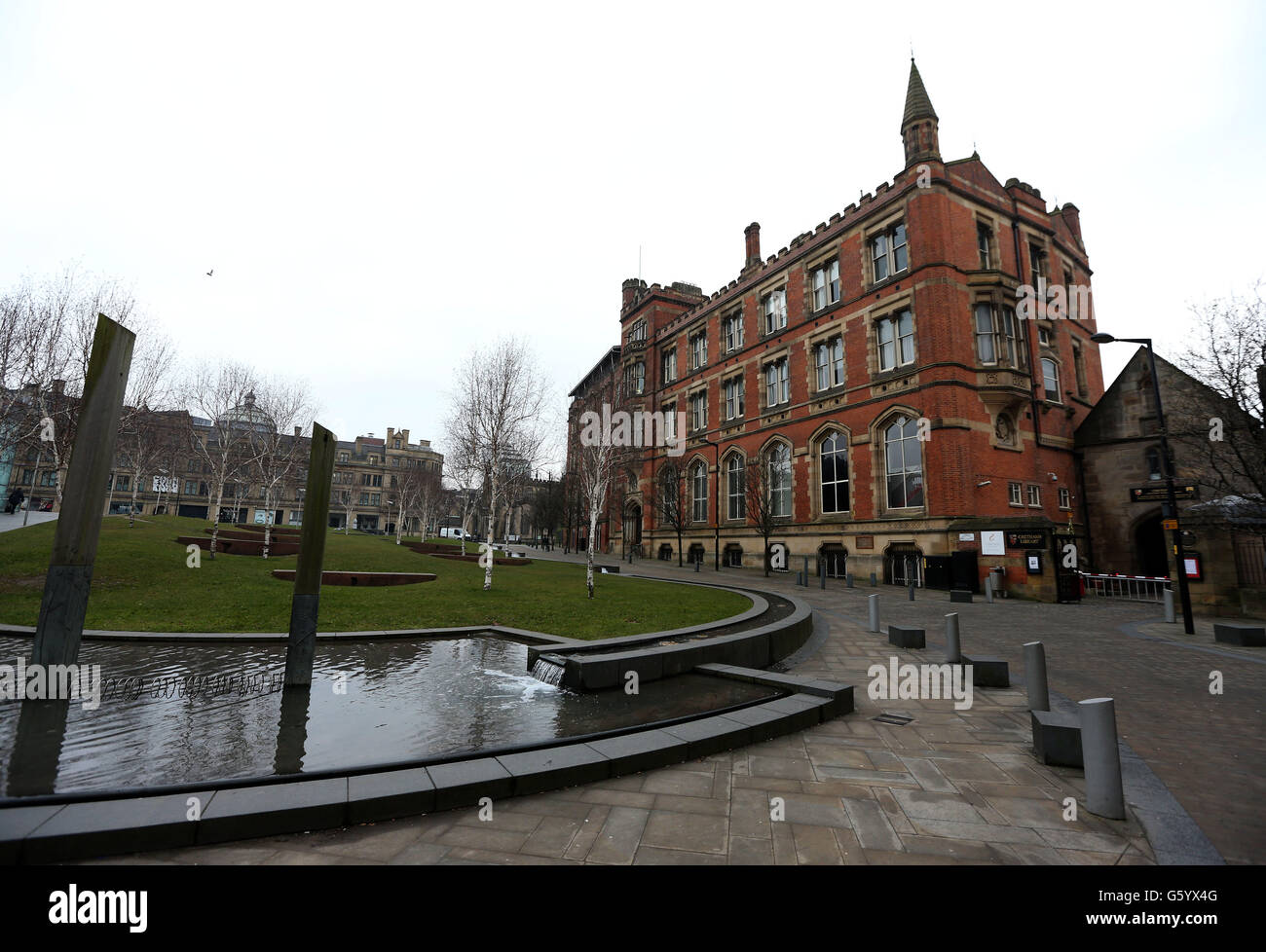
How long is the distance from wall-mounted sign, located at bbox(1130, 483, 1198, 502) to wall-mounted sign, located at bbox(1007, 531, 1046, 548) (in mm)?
7532

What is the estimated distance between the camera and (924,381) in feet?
Result: 79.6

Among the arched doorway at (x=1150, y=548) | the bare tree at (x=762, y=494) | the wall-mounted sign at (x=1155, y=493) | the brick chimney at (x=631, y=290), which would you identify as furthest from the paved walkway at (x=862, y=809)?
the brick chimney at (x=631, y=290)

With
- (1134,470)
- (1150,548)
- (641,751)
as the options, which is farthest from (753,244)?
(641,751)

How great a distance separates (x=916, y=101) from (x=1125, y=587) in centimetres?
2386

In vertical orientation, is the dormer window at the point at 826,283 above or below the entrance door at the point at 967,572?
above

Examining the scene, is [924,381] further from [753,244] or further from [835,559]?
[753,244]

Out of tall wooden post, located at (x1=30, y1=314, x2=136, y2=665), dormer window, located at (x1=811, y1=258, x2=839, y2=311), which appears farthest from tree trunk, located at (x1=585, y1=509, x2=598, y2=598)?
dormer window, located at (x1=811, y1=258, x2=839, y2=311)

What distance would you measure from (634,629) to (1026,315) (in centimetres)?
Answer: 2642

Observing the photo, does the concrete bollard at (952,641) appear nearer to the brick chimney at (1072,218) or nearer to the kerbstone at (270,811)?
the kerbstone at (270,811)

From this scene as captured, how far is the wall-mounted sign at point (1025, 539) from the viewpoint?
20.1 m

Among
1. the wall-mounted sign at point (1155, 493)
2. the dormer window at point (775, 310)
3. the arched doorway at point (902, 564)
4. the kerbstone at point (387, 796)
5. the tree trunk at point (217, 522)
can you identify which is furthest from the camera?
the dormer window at point (775, 310)

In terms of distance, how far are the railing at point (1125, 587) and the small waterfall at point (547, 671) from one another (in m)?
24.3

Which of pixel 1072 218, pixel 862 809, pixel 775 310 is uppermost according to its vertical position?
pixel 1072 218

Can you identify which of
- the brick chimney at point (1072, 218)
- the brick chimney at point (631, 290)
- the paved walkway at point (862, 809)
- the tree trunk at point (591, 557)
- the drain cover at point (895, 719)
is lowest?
the drain cover at point (895, 719)
